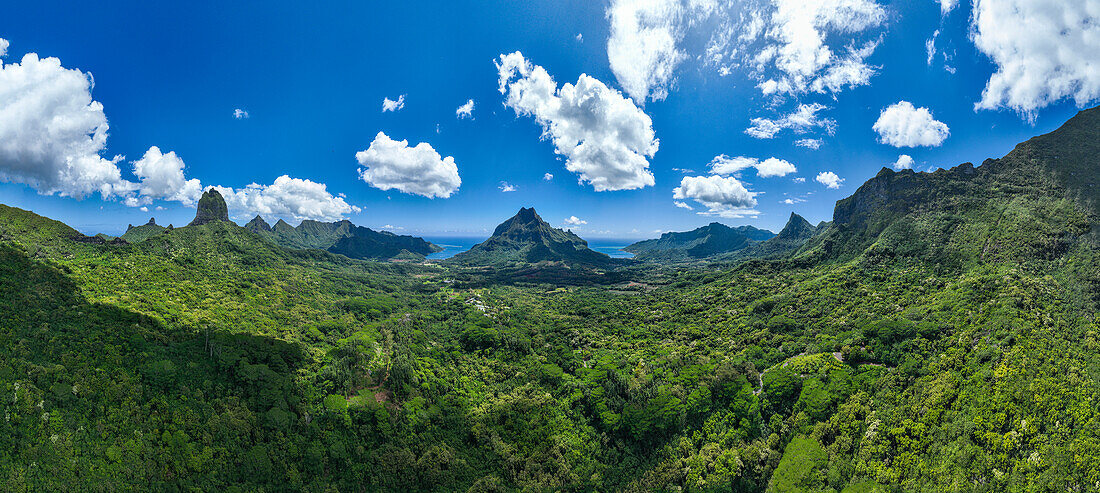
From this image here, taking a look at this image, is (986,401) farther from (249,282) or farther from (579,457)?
(249,282)

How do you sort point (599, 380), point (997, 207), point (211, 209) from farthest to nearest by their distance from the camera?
point (211, 209), point (997, 207), point (599, 380)

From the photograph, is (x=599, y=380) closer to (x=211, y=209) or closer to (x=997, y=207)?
(x=997, y=207)

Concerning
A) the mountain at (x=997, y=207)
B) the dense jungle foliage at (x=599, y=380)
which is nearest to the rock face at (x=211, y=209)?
the dense jungle foliage at (x=599, y=380)

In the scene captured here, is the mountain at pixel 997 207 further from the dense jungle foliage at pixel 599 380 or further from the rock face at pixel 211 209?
the rock face at pixel 211 209

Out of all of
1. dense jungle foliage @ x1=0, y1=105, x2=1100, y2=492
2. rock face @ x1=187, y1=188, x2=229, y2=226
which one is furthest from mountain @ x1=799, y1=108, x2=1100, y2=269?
rock face @ x1=187, y1=188, x2=229, y2=226

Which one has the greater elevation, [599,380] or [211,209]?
[211,209]

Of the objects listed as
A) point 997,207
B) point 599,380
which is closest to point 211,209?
point 599,380

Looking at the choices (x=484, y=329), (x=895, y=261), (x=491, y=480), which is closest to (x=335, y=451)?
(x=491, y=480)
